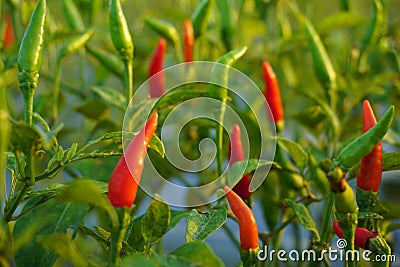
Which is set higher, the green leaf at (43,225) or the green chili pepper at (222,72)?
the green chili pepper at (222,72)

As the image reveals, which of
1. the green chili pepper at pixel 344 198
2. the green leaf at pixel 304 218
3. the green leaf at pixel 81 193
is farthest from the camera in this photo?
the green leaf at pixel 304 218

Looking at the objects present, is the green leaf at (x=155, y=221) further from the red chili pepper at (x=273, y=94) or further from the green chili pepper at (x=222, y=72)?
the red chili pepper at (x=273, y=94)

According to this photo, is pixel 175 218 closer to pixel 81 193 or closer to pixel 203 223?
pixel 203 223

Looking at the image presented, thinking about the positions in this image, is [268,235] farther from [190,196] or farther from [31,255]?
[31,255]

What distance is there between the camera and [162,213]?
63cm

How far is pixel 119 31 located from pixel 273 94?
0.83 feet

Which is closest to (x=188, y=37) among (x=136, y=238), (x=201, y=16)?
(x=201, y=16)

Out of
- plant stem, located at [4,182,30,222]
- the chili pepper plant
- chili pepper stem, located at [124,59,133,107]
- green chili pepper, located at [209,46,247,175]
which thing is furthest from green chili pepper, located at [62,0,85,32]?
plant stem, located at [4,182,30,222]

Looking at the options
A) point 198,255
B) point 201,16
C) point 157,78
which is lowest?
point 198,255

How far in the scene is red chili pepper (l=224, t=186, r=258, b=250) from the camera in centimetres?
67

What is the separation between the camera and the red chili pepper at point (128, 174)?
1.96ft

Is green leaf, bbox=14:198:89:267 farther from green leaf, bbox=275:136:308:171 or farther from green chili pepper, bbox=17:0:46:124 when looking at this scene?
green leaf, bbox=275:136:308:171

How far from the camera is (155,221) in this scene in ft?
2.07

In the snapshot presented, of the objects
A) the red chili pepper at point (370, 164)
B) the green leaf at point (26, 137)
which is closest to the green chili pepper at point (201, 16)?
the red chili pepper at point (370, 164)
